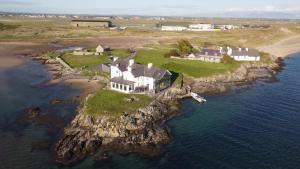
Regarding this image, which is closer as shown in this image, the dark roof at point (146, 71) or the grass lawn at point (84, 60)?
the dark roof at point (146, 71)

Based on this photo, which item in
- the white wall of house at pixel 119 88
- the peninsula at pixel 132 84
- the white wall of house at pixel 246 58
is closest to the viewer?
the peninsula at pixel 132 84

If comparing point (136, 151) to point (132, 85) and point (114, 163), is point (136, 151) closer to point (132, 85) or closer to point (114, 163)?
point (114, 163)

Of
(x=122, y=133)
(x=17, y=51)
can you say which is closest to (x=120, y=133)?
(x=122, y=133)

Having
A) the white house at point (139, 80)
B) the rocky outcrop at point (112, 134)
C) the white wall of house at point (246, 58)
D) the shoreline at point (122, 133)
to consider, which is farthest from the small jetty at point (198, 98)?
the white wall of house at point (246, 58)

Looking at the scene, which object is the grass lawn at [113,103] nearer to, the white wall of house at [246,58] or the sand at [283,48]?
the white wall of house at [246,58]

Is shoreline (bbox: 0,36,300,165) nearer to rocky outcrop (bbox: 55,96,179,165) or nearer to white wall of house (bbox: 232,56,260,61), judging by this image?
rocky outcrop (bbox: 55,96,179,165)

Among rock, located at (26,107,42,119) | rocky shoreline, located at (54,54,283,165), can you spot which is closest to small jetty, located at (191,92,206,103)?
rocky shoreline, located at (54,54,283,165)

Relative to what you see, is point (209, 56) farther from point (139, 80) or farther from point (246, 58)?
point (139, 80)
